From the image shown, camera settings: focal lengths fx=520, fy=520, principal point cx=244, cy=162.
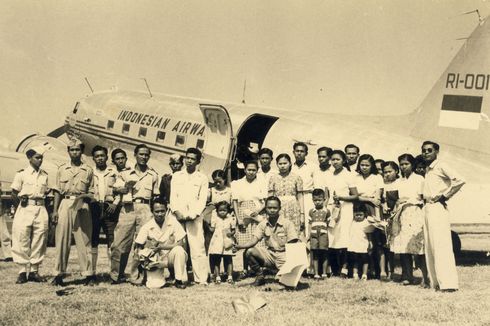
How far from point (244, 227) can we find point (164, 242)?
118 cm

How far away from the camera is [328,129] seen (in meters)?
11.6

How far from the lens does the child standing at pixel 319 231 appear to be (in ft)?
24.6

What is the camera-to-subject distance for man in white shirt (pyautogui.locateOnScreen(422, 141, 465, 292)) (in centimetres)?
642

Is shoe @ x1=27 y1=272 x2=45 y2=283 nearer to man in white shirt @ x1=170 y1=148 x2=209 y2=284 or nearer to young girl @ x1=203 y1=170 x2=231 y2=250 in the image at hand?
man in white shirt @ x1=170 y1=148 x2=209 y2=284

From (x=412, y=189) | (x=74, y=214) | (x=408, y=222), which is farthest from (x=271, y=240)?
(x=74, y=214)

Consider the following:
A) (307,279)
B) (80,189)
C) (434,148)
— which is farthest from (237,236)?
(434,148)

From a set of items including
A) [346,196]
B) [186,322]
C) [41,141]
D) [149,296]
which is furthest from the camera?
[41,141]

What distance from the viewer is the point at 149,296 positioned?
594 centimetres

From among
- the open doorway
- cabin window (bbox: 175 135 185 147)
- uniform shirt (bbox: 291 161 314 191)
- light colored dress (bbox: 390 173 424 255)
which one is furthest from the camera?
cabin window (bbox: 175 135 185 147)

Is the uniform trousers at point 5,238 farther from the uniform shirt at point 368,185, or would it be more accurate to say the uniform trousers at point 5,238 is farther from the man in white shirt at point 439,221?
the man in white shirt at point 439,221

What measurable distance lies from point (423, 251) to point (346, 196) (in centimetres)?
131

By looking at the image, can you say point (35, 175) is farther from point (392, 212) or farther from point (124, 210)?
point (392, 212)

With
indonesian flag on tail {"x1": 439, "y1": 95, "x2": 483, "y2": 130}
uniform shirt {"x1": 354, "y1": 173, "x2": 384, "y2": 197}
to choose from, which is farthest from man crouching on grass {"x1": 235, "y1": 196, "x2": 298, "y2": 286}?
indonesian flag on tail {"x1": 439, "y1": 95, "x2": 483, "y2": 130}

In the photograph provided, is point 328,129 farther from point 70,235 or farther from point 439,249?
point 70,235
